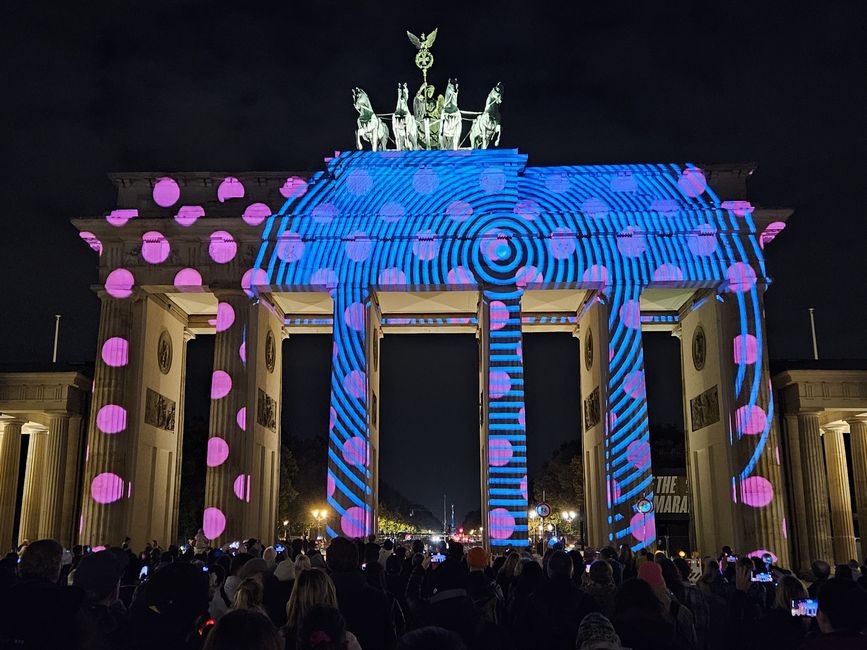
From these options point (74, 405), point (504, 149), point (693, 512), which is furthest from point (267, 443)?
point (693, 512)

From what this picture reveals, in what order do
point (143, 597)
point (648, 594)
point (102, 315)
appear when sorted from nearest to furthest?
point (143, 597), point (648, 594), point (102, 315)

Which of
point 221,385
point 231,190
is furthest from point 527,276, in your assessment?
point 221,385

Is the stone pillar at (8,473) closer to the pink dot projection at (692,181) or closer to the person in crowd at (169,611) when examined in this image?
the pink dot projection at (692,181)

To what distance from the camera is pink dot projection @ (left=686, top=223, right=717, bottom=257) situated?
3906 cm

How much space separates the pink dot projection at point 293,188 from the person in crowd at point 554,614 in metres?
33.8

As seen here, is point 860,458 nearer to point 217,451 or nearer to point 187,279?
point 217,451

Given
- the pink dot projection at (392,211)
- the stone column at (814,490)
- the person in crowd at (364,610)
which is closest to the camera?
the person in crowd at (364,610)

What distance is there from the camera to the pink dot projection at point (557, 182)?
4012 centimetres

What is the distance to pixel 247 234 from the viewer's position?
129 feet

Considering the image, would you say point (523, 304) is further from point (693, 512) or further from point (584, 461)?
point (693, 512)

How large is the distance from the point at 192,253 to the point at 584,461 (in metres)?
21.7

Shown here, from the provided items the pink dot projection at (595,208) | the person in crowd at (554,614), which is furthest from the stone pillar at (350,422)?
the person in crowd at (554,614)

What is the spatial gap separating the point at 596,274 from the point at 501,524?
1177 cm

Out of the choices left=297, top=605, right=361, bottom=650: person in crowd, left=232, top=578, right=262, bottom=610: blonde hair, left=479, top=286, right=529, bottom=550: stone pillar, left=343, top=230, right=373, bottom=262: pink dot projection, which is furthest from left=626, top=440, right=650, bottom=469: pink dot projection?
left=297, top=605, right=361, bottom=650: person in crowd
